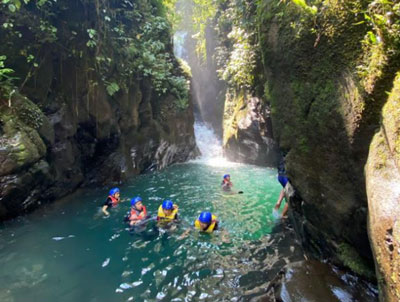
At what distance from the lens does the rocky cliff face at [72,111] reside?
7.39 meters

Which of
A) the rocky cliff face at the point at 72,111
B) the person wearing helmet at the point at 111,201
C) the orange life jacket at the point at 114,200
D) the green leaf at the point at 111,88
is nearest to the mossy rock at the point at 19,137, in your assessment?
the rocky cliff face at the point at 72,111

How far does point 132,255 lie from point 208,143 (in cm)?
1900

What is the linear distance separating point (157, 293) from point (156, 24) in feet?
36.4

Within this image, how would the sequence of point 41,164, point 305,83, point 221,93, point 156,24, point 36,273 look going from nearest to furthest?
1. point 305,83
2. point 36,273
3. point 41,164
4. point 156,24
5. point 221,93

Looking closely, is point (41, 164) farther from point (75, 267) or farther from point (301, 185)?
point (301, 185)

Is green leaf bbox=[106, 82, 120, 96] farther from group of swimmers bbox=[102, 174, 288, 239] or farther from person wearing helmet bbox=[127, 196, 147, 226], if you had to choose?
person wearing helmet bbox=[127, 196, 147, 226]

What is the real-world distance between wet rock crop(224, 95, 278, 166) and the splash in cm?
210

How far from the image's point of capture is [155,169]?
1562 centimetres

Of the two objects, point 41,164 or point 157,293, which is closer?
point 157,293

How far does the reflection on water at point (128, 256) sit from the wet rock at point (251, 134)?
23.1 ft

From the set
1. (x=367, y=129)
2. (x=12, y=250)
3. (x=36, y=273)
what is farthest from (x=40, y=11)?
(x=367, y=129)

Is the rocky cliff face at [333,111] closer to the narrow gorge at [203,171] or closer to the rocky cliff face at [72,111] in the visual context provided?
the narrow gorge at [203,171]

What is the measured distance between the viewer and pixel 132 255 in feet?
19.7

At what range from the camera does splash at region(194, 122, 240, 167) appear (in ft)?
73.8
